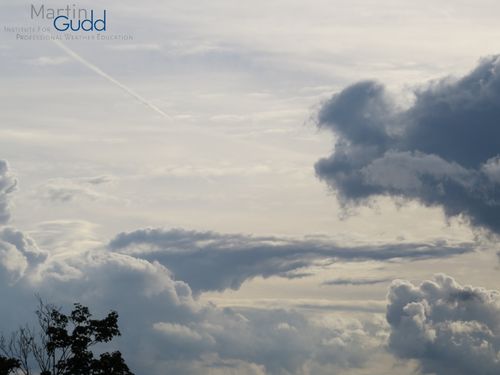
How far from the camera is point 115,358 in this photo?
298 feet

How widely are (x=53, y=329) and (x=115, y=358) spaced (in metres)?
8.36

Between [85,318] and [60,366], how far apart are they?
5.31 m

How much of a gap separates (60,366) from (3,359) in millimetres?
5722

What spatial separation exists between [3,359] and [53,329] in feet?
19.9

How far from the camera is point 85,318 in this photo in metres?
94.9

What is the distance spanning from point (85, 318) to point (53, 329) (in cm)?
348

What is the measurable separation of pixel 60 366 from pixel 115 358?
6.64 metres

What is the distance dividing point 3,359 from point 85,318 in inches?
Result: 351

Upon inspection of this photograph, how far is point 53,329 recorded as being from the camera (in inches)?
3745

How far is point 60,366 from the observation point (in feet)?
307

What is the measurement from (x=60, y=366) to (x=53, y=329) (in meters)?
3.90
